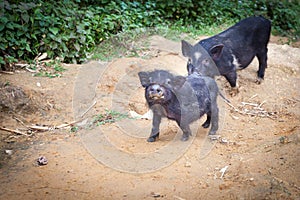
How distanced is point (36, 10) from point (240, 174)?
508 cm

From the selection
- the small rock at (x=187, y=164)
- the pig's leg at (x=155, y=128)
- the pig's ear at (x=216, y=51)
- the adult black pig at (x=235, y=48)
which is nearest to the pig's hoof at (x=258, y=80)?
the adult black pig at (x=235, y=48)

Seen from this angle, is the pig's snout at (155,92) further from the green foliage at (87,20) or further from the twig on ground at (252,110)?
the green foliage at (87,20)

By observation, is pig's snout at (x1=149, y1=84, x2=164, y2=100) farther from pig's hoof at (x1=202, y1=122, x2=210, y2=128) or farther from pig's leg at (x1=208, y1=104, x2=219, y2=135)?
pig's hoof at (x1=202, y1=122, x2=210, y2=128)

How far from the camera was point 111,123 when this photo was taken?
18.7 feet

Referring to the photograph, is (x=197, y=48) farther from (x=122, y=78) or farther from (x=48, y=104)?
(x=48, y=104)

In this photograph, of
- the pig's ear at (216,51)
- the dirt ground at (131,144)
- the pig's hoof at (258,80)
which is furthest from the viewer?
the pig's hoof at (258,80)

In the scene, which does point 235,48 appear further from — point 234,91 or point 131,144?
point 131,144

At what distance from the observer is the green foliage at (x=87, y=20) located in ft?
23.0

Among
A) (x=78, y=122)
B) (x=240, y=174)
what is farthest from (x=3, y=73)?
(x=240, y=174)

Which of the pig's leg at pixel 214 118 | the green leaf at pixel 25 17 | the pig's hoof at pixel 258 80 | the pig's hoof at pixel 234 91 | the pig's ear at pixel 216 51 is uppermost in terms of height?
the green leaf at pixel 25 17

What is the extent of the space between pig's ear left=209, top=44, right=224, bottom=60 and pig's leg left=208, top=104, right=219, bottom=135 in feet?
5.28

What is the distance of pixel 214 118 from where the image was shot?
216 inches

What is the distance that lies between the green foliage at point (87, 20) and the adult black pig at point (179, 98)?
10.0 feet

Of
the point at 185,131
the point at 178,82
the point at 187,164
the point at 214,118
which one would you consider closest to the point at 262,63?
the point at 214,118
